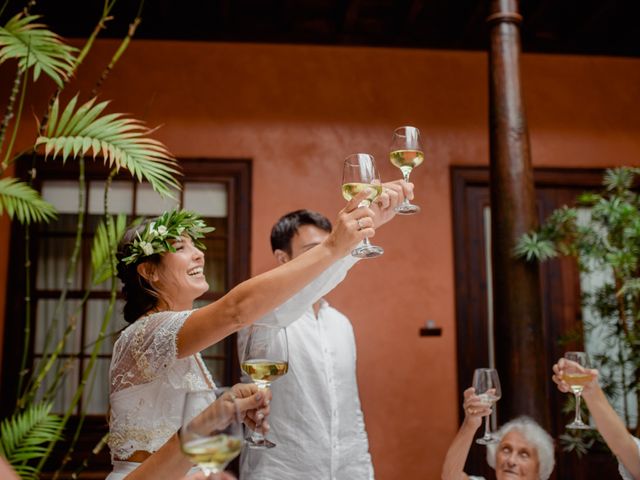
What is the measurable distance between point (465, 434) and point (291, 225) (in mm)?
1190

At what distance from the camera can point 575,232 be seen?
350 centimetres

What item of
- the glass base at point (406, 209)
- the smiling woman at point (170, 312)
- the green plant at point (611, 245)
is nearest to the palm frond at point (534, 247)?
the green plant at point (611, 245)

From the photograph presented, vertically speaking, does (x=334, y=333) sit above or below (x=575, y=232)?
below

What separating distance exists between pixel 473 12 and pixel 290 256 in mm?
2129

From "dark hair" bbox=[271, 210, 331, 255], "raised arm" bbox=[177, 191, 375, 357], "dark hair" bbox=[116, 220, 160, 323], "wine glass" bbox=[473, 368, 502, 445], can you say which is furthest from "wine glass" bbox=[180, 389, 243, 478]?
"dark hair" bbox=[271, 210, 331, 255]

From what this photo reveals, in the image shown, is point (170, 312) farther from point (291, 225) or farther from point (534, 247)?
point (534, 247)

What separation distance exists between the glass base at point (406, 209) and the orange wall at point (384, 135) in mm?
2360

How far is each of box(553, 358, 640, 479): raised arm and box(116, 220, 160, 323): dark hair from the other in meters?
1.20

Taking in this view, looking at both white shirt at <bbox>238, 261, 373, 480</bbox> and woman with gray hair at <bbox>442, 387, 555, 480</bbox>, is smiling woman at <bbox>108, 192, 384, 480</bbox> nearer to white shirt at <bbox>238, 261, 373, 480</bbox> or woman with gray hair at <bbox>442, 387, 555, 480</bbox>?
woman with gray hair at <bbox>442, 387, 555, 480</bbox>

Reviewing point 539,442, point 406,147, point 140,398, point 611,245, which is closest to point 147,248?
point 140,398

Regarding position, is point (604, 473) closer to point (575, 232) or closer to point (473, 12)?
point (575, 232)

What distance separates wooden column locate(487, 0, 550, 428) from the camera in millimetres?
3102

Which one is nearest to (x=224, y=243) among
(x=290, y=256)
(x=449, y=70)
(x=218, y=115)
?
(x=218, y=115)

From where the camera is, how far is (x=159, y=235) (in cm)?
203
